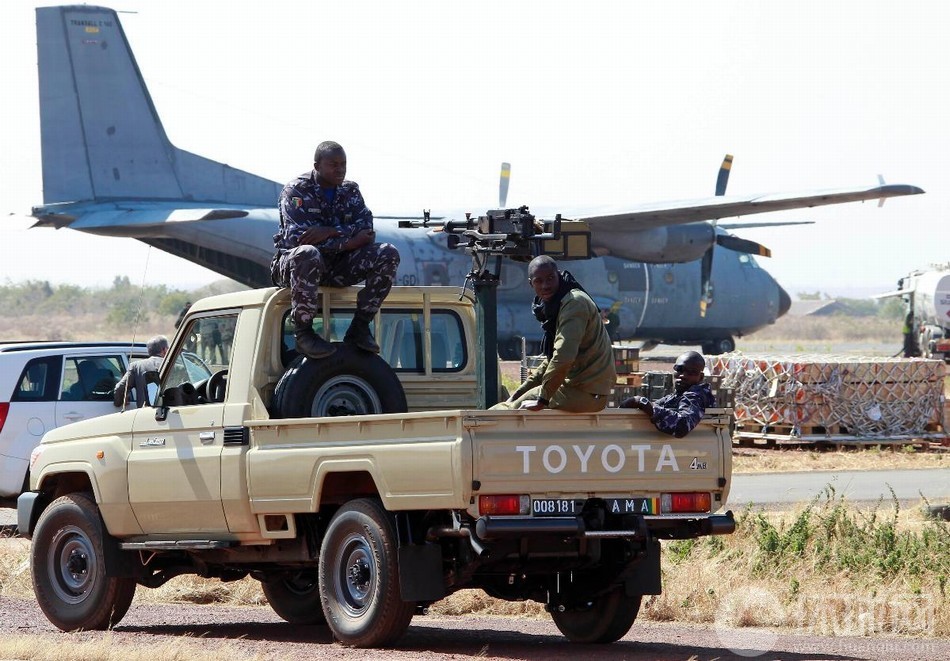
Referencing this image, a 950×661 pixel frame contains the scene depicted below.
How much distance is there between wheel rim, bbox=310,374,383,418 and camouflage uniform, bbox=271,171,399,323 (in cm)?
52

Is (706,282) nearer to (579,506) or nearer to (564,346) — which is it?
(564,346)

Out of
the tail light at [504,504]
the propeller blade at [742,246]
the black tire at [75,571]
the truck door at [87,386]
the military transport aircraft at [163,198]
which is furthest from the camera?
the propeller blade at [742,246]

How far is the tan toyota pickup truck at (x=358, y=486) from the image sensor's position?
8.22 meters

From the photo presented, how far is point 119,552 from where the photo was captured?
1014cm

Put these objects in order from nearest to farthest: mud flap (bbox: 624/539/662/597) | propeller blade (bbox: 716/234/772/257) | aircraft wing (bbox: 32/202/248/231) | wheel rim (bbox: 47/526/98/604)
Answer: mud flap (bbox: 624/539/662/597), wheel rim (bbox: 47/526/98/604), aircraft wing (bbox: 32/202/248/231), propeller blade (bbox: 716/234/772/257)

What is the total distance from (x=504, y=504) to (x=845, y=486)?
1254 cm

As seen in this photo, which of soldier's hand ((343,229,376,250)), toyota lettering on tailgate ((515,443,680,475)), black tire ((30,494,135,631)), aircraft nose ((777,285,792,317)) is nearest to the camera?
toyota lettering on tailgate ((515,443,680,475))

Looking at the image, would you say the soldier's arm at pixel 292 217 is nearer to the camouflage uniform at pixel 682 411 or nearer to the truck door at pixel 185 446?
the truck door at pixel 185 446

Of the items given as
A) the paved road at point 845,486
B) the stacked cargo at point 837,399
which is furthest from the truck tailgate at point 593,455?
the stacked cargo at point 837,399

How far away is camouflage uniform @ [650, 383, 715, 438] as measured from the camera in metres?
8.55

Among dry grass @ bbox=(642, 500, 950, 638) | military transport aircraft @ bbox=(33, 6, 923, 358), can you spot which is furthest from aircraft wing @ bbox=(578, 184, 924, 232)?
dry grass @ bbox=(642, 500, 950, 638)

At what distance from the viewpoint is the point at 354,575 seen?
8.71 meters

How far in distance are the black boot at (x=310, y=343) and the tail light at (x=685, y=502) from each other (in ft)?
7.65

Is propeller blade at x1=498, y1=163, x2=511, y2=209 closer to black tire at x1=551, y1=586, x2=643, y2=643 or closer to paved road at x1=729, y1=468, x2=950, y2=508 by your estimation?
paved road at x1=729, y1=468, x2=950, y2=508
